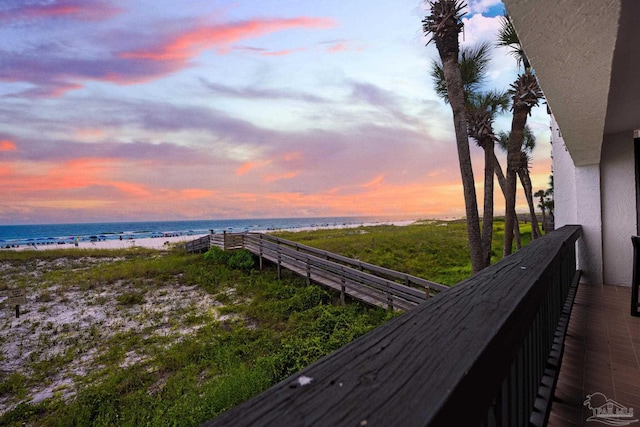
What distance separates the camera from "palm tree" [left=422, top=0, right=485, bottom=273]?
5984 mm

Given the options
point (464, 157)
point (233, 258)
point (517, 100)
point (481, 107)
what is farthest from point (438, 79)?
point (233, 258)

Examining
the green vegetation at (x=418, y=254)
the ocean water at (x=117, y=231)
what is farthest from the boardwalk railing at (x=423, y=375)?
the ocean water at (x=117, y=231)

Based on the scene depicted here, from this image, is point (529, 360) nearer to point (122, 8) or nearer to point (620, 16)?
point (620, 16)

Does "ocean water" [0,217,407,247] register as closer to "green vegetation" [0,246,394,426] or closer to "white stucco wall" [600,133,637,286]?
"green vegetation" [0,246,394,426]

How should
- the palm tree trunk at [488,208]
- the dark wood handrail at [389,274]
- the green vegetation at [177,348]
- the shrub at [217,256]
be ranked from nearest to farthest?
the green vegetation at [177,348], the palm tree trunk at [488,208], the dark wood handrail at [389,274], the shrub at [217,256]

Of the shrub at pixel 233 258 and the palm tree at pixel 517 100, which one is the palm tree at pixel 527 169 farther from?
the shrub at pixel 233 258

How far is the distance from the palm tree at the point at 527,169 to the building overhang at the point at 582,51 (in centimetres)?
1059

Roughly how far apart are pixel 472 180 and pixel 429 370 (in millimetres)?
6288

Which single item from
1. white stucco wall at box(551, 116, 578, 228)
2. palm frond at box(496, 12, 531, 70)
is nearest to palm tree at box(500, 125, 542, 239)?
white stucco wall at box(551, 116, 578, 228)

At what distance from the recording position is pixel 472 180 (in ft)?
19.8

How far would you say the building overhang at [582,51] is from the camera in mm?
1414

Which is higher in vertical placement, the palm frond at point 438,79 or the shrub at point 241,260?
the palm frond at point 438,79

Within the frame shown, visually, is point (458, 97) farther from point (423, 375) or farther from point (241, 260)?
point (241, 260)

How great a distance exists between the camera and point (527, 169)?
627 inches
